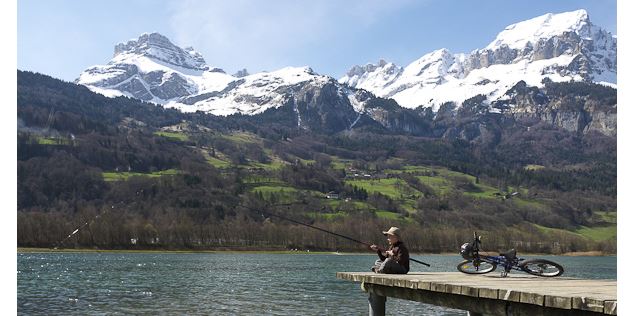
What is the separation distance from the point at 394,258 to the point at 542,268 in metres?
4.09

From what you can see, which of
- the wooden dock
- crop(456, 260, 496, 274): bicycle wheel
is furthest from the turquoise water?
the wooden dock

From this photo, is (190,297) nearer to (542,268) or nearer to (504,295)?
(542,268)

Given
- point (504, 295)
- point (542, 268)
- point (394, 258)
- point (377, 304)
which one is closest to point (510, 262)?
point (542, 268)

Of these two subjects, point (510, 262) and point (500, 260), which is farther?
point (500, 260)

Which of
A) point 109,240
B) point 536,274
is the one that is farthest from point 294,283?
point 109,240

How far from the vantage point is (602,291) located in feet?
42.0

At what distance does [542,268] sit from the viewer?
19.2 metres

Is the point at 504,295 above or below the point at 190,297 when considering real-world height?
above
